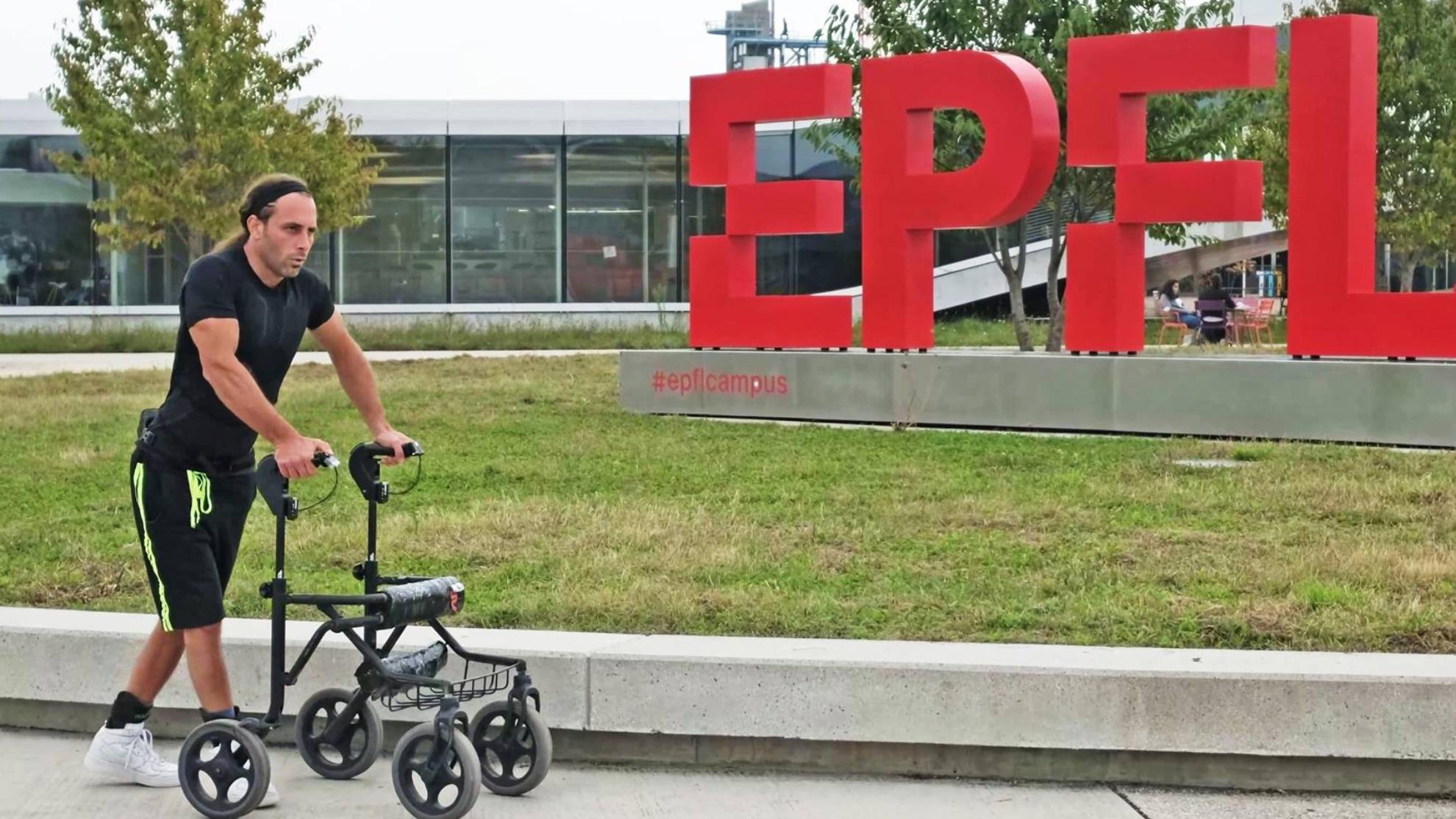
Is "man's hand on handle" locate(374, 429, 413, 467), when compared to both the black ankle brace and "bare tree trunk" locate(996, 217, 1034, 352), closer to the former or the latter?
the black ankle brace

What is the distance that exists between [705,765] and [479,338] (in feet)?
91.9

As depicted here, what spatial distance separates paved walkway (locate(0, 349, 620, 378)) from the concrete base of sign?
10.1 m

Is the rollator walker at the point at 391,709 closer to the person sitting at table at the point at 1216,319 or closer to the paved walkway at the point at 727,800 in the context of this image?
the paved walkway at the point at 727,800

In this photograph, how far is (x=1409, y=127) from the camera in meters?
32.5

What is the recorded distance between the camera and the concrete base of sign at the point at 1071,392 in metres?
13.8

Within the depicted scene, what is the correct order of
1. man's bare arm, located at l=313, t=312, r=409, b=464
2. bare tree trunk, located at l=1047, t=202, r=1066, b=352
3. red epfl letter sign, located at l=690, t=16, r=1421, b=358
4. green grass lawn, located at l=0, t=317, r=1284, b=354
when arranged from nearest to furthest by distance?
man's bare arm, located at l=313, t=312, r=409, b=464
red epfl letter sign, located at l=690, t=16, r=1421, b=358
bare tree trunk, located at l=1047, t=202, r=1066, b=352
green grass lawn, located at l=0, t=317, r=1284, b=354

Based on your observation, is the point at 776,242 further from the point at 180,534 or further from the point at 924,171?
the point at 180,534

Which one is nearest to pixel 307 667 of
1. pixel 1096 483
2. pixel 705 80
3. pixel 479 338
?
pixel 1096 483

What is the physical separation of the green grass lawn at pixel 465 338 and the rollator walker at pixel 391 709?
24.9 metres

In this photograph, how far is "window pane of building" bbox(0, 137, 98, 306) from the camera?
37719 millimetres

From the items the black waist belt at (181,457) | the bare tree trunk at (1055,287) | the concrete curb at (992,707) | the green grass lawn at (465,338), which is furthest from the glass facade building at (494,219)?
the black waist belt at (181,457)

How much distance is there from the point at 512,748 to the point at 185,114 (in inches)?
1072

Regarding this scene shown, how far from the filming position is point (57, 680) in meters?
6.43

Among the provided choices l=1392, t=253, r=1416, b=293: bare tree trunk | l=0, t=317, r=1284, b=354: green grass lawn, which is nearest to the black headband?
l=0, t=317, r=1284, b=354: green grass lawn
